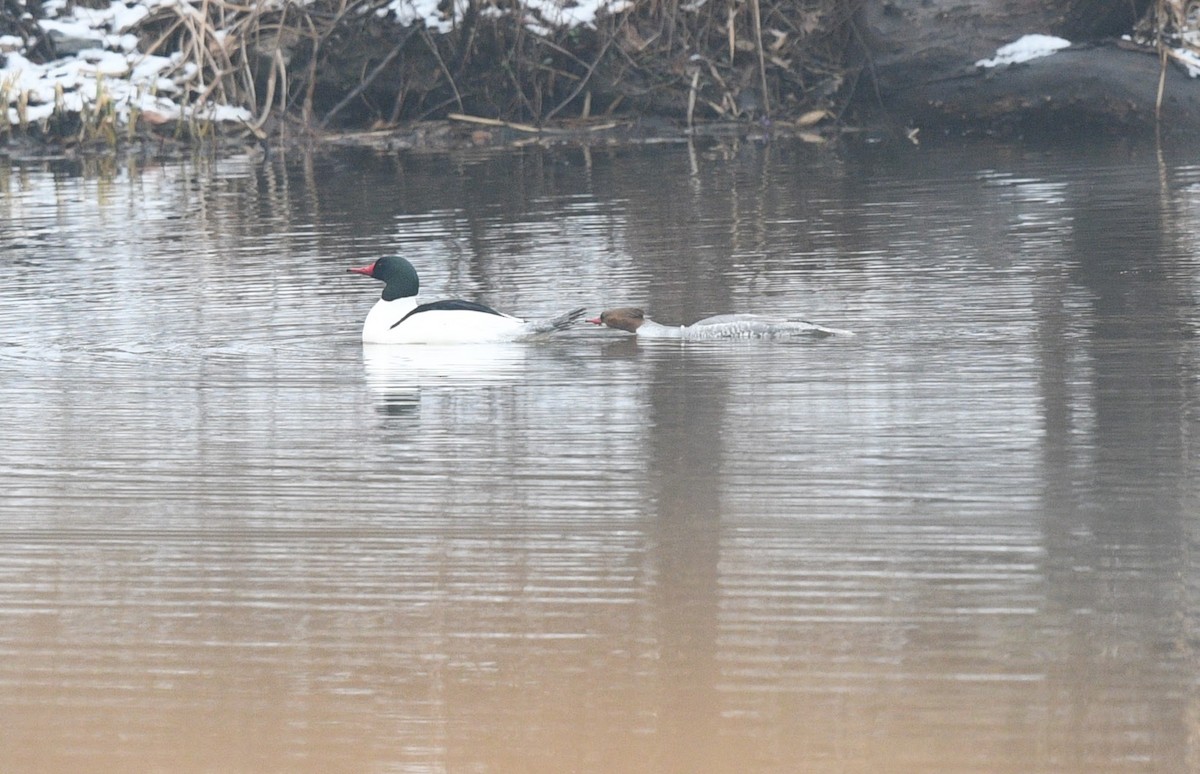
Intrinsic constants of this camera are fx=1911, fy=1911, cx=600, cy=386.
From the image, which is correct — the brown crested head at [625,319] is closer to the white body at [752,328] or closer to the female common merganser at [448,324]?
the female common merganser at [448,324]

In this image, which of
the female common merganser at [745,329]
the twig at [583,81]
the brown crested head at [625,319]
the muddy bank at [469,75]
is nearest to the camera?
the female common merganser at [745,329]

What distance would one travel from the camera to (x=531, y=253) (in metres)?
12.7

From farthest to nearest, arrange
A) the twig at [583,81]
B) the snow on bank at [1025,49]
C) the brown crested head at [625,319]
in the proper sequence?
the twig at [583,81], the snow on bank at [1025,49], the brown crested head at [625,319]

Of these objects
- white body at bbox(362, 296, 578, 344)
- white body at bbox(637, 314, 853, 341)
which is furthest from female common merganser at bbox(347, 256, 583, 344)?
white body at bbox(637, 314, 853, 341)

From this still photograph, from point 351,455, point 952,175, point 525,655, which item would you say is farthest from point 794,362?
point 952,175

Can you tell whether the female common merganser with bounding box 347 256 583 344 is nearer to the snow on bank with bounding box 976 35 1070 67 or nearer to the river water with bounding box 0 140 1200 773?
the river water with bounding box 0 140 1200 773

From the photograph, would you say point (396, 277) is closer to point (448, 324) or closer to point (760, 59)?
point (448, 324)

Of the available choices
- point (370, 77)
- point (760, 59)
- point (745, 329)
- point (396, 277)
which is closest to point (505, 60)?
point (370, 77)

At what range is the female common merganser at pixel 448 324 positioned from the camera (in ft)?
30.7

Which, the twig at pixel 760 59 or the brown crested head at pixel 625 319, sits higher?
the twig at pixel 760 59

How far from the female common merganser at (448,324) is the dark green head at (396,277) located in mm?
130

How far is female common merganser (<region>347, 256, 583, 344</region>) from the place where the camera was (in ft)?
30.7

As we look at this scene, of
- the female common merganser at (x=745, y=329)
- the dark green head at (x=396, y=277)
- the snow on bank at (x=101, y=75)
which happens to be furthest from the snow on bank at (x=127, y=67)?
the female common merganser at (x=745, y=329)

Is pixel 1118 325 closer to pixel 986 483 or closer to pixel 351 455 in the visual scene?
pixel 986 483
